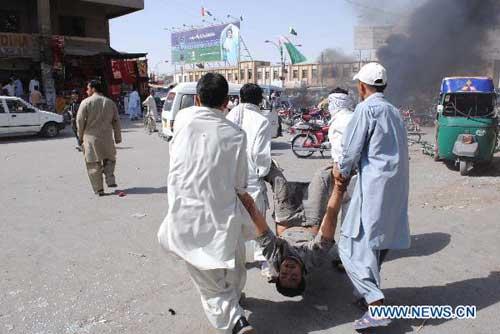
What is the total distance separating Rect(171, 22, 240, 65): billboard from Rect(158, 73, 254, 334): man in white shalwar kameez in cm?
4359

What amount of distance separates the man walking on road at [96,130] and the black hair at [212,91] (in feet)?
14.8

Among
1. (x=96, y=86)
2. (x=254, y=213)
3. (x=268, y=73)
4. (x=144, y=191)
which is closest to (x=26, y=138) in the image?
(x=96, y=86)

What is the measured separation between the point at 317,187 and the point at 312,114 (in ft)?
39.5

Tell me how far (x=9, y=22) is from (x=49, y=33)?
3.06 metres

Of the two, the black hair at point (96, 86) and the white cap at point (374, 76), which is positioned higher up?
the black hair at point (96, 86)

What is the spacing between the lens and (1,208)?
634cm

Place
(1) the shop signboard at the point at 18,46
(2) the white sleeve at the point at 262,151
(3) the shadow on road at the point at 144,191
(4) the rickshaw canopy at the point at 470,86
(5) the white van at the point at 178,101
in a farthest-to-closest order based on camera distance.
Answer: (1) the shop signboard at the point at 18,46 < (5) the white van at the point at 178,101 < (4) the rickshaw canopy at the point at 470,86 < (3) the shadow on road at the point at 144,191 < (2) the white sleeve at the point at 262,151

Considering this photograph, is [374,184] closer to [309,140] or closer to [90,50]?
[309,140]

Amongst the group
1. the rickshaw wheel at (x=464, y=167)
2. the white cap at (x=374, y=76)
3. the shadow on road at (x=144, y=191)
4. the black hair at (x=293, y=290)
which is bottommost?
the black hair at (x=293, y=290)

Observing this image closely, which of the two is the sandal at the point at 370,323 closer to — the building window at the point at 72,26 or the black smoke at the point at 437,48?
the black smoke at the point at 437,48

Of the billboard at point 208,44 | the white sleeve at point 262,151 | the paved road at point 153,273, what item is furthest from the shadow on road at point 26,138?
the billboard at point 208,44

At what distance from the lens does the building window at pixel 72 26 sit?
25.2m

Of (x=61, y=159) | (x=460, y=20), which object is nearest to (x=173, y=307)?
(x=61, y=159)

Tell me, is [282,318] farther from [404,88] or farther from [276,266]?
[404,88]
